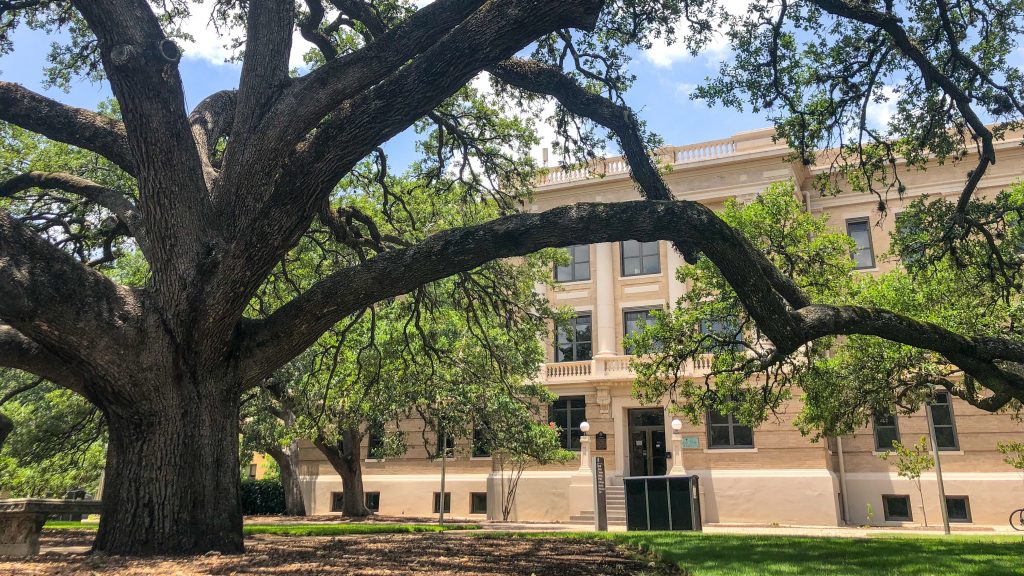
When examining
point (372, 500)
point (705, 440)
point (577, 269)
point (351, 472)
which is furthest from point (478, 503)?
point (577, 269)

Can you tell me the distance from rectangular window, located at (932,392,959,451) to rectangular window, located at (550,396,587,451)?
12.9 m

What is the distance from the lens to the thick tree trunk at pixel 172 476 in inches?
247

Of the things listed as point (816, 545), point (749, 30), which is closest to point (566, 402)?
point (816, 545)

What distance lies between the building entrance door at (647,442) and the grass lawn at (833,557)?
16.0 m

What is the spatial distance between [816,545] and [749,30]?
8056 mm

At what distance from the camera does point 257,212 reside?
22.3 ft

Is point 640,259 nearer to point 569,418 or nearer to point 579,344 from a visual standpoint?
point 579,344

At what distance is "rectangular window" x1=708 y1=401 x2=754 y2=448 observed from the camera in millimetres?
26250

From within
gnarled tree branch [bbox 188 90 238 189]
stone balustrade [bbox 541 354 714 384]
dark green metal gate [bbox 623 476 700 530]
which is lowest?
dark green metal gate [bbox 623 476 700 530]

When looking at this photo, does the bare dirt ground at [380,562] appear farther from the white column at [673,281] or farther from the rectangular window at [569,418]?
the white column at [673,281]

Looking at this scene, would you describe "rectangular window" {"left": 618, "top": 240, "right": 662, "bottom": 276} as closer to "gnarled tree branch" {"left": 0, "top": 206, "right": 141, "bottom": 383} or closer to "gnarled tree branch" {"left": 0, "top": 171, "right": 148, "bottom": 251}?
"gnarled tree branch" {"left": 0, "top": 171, "right": 148, "bottom": 251}

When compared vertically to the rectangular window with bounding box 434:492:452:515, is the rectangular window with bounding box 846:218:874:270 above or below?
above

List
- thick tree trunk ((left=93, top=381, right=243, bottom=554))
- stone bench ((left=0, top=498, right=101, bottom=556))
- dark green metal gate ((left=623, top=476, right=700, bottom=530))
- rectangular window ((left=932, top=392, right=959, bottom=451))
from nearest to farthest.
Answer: thick tree trunk ((left=93, top=381, right=243, bottom=554))
stone bench ((left=0, top=498, right=101, bottom=556))
dark green metal gate ((left=623, top=476, right=700, bottom=530))
rectangular window ((left=932, top=392, right=959, bottom=451))

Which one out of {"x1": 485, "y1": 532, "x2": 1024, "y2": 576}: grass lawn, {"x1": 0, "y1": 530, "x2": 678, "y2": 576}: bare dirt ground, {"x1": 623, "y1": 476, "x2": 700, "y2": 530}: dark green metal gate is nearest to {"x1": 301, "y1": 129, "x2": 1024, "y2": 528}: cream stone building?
{"x1": 623, "y1": 476, "x2": 700, "y2": 530}: dark green metal gate
